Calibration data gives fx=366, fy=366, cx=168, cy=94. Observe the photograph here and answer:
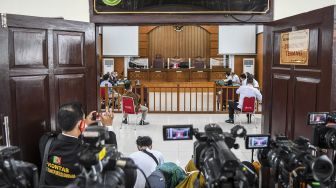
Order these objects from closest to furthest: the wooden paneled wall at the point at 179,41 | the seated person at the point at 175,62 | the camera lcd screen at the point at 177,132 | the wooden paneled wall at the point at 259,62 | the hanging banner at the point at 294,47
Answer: the camera lcd screen at the point at 177,132 → the hanging banner at the point at 294,47 → the wooden paneled wall at the point at 259,62 → the seated person at the point at 175,62 → the wooden paneled wall at the point at 179,41

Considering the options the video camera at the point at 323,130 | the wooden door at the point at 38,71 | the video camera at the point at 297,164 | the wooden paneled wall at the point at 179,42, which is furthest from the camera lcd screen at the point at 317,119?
the wooden paneled wall at the point at 179,42

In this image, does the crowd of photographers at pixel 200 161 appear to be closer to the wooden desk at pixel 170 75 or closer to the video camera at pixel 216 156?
the video camera at pixel 216 156

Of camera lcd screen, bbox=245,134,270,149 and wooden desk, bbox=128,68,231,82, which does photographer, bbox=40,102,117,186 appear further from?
wooden desk, bbox=128,68,231,82

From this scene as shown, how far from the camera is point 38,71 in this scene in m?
3.10

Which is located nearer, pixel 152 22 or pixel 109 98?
pixel 152 22

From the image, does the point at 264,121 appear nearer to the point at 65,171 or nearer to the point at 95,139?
the point at 65,171

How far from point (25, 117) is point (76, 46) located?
2.87 ft

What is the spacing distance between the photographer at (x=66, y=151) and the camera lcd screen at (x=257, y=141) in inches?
38.7

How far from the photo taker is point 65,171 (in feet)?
7.48

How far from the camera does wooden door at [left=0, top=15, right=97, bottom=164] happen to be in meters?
2.85

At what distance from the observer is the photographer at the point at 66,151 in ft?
7.47

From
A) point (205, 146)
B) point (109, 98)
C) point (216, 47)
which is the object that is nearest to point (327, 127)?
point (205, 146)

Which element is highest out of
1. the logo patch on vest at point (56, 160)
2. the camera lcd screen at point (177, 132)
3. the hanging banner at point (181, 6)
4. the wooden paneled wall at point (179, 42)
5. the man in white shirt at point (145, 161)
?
the wooden paneled wall at point (179, 42)

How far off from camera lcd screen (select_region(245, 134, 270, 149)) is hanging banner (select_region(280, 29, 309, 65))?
1422mm
